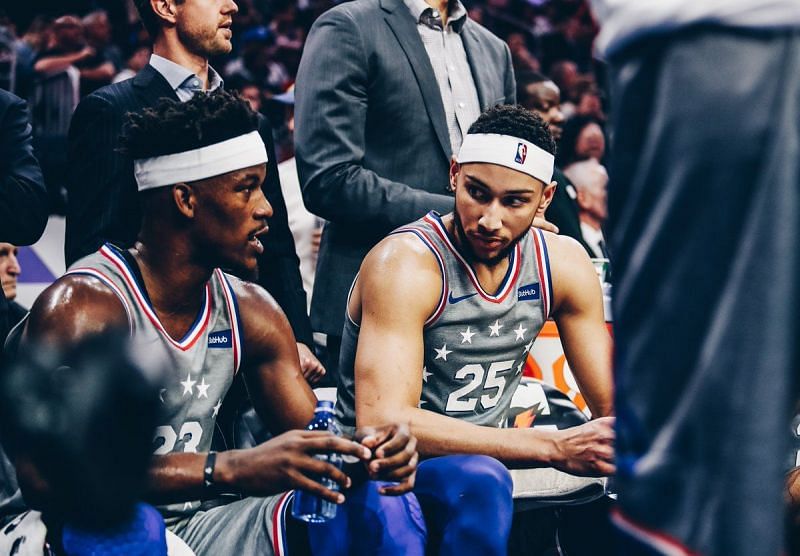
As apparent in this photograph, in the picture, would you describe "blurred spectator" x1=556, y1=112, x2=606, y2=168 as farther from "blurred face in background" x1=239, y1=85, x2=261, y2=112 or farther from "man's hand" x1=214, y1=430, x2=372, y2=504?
"man's hand" x1=214, y1=430, x2=372, y2=504

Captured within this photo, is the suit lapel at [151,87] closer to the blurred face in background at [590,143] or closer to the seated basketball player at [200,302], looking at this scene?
the seated basketball player at [200,302]

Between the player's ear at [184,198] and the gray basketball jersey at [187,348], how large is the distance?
18 centimetres

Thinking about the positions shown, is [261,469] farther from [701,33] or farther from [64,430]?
[701,33]

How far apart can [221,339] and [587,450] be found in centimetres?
97

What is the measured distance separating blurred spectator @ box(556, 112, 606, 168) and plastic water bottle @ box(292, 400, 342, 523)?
4.59 m

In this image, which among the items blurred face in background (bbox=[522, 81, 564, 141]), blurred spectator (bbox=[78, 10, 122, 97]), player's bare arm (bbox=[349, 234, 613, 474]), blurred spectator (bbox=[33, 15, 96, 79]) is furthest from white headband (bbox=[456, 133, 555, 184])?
blurred spectator (bbox=[33, 15, 96, 79])

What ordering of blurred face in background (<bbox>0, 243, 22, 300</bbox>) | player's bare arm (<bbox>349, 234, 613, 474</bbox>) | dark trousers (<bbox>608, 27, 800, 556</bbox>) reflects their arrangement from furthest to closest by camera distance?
blurred face in background (<bbox>0, 243, 22, 300</bbox>) < player's bare arm (<bbox>349, 234, 613, 474</bbox>) < dark trousers (<bbox>608, 27, 800, 556</bbox>)

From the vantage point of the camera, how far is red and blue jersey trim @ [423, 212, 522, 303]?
3.29m

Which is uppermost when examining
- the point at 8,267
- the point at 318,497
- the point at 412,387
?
the point at 412,387

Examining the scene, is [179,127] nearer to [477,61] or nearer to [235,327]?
[235,327]

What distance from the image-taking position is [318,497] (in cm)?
251

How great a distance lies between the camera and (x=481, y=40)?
157 inches

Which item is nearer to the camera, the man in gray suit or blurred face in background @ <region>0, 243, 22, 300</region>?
the man in gray suit

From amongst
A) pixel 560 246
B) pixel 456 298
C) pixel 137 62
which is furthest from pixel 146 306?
pixel 137 62
